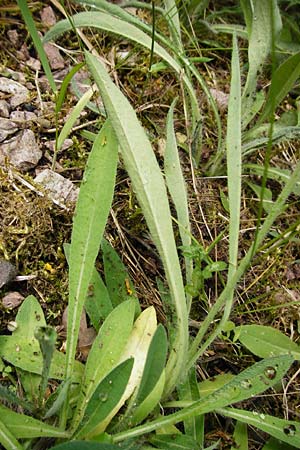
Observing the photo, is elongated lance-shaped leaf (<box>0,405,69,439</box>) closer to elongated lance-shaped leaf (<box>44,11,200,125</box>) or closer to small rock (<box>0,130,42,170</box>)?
small rock (<box>0,130,42,170</box>)

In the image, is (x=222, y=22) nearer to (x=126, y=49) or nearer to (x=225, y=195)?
(x=126, y=49)

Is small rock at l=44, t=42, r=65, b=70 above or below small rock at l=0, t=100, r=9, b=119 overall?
above

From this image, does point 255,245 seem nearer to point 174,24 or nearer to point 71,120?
point 71,120

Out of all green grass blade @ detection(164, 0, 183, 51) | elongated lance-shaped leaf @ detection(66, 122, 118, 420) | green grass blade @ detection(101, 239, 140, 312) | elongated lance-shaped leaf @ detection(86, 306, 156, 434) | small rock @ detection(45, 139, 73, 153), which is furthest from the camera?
green grass blade @ detection(164, 0, 183, 51)

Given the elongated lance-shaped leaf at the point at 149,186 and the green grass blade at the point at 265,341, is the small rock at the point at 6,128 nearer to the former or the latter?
the elongated lance-shaped leaf at the point at 149,186

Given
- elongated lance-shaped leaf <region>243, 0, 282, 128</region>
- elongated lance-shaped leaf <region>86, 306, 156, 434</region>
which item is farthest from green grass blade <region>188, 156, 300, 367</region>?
elongated lance-shaped leaf <region>243, 0, 282, 128</region>

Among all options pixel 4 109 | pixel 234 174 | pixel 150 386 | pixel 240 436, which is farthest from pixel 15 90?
pixel 240 436
